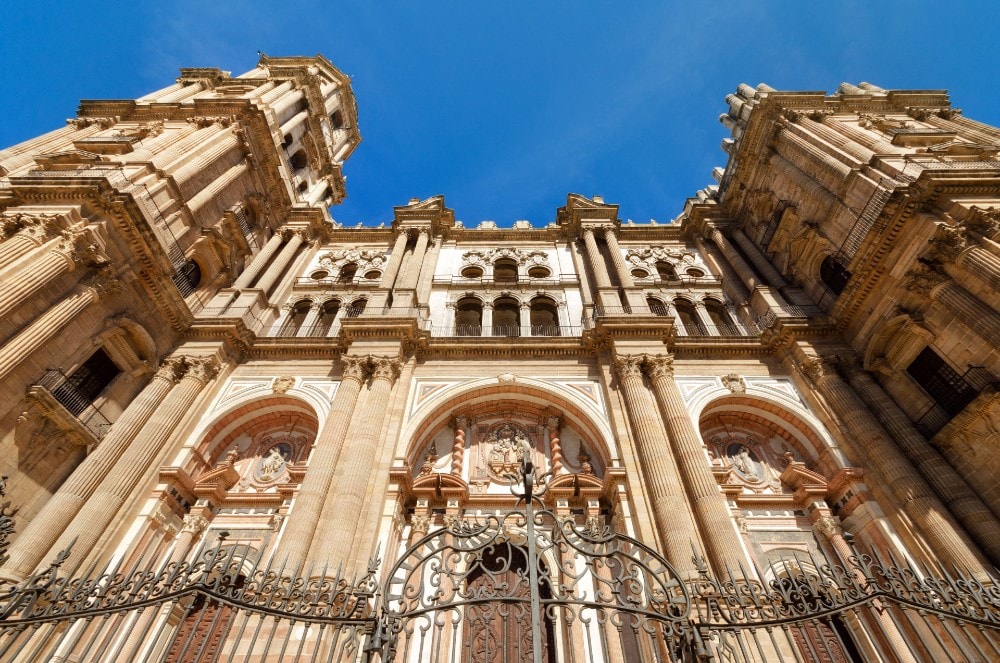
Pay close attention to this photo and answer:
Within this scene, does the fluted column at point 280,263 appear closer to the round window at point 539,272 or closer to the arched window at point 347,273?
the arched window at point 347,273

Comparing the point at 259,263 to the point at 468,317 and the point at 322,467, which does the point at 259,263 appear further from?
the point at 322,467

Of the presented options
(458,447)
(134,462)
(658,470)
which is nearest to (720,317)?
(658,470)

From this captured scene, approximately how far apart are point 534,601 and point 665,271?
17.7 m

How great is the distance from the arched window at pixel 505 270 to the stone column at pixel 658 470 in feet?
27.3

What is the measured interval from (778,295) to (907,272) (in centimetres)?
455

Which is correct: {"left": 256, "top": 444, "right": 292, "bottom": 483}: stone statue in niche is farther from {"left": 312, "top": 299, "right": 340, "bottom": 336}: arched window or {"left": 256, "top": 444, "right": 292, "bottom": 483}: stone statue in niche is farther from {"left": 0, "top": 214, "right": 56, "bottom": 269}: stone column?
{"left": 0, "top": 214, "right": 56, "bottom": 269}: stone column

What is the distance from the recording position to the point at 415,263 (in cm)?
1953

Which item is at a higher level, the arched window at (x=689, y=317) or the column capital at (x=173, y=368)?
the arched window at (x=689, y=317)

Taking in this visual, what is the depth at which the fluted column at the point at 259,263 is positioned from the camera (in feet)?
60.7

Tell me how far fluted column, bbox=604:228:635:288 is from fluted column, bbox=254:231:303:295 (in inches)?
496

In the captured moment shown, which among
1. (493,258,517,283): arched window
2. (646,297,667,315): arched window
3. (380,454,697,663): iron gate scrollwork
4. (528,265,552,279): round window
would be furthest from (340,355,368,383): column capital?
(646,297,667,315): arched window

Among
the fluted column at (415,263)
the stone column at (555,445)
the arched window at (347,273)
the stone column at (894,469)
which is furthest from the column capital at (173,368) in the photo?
the stone column at (894,469)

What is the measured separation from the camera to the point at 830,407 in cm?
1334

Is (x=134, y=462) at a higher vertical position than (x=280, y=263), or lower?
lower
